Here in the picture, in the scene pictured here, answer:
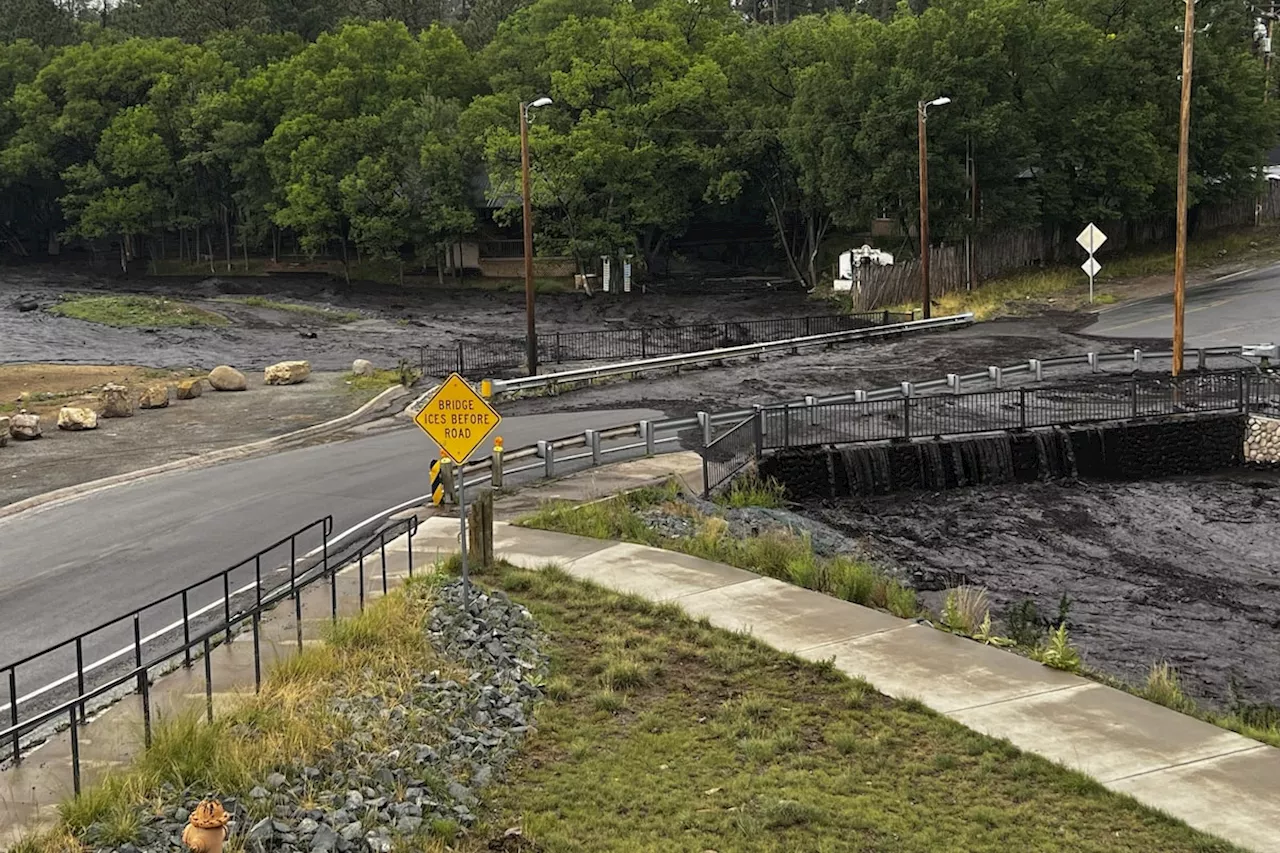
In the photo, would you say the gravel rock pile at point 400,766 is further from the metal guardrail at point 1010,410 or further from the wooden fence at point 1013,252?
the wooden fence at point 1013,252

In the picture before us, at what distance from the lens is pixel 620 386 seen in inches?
1489

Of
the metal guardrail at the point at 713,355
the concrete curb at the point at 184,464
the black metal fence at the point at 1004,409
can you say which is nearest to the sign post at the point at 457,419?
the concrete curb at the point at 184,464

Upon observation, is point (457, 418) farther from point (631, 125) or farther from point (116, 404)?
point (631, 125)

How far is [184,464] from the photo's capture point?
1067 inches

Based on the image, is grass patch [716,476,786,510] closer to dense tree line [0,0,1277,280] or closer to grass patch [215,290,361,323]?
dense tree line [0,0,1277,280]

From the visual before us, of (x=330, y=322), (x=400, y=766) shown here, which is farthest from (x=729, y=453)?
(x=330, y=322)

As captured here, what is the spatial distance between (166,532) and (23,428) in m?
12.8

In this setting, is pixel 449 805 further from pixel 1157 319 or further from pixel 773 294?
pixel 773 294

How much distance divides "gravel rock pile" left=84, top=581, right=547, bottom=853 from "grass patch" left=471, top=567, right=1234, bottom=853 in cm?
34

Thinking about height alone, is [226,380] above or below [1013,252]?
below

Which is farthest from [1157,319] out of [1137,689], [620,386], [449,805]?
[449,805]

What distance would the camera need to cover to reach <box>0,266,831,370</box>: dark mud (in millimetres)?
51250

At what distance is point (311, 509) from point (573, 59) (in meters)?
54.0

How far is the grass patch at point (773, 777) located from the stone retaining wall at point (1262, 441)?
19.8 metres
